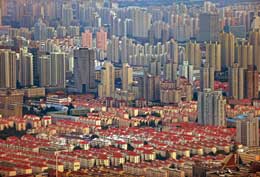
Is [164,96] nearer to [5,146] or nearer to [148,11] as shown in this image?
[148,11]

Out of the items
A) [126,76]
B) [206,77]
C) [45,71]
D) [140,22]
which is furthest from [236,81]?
[140,22]

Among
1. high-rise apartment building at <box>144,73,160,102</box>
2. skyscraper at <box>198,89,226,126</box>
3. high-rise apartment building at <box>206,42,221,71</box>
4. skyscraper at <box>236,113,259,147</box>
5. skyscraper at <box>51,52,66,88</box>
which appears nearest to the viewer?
skyscraper at <box>236,113,259,147</box>

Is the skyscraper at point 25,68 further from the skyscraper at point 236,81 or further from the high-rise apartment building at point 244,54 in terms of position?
the high-rise apartment building at point 244,54

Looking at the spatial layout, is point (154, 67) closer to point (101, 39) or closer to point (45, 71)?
point (101, 39)

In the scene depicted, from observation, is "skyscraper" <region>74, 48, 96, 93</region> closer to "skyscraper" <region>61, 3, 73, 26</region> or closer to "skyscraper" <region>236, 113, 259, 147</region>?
"skyscraper" <region>61, 3, 73, 26</region>

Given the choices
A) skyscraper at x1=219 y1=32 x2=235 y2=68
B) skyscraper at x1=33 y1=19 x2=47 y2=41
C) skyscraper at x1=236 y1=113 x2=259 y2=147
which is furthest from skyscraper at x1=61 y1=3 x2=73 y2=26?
skyscraper at x1=236 y1=113 x2=259 y2=147
